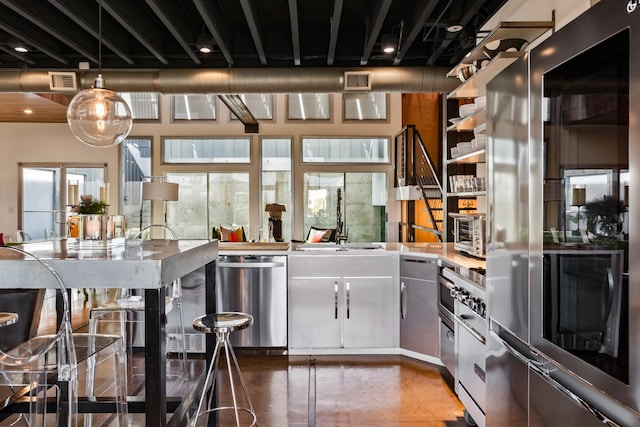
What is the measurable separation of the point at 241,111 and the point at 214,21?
3.85 meters

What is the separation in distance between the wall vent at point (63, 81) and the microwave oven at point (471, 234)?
14.9 feet

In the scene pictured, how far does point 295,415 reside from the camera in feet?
9.80

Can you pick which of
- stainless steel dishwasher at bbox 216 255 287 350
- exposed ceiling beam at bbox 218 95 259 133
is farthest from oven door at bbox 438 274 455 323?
exposed ceiling beam at bbox 218 95 259 133

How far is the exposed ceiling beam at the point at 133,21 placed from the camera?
3.88 metres

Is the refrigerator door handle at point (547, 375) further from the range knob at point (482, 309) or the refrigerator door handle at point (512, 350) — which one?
the range knob at point (482, 309)

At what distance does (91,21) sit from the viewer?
4.21m

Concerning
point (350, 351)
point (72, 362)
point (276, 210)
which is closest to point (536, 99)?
point (72, 362)

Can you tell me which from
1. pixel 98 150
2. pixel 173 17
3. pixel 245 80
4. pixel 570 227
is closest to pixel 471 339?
pixel 570 227

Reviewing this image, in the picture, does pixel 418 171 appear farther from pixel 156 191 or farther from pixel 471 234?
pixel 471 234

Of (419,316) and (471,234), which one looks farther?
(419,316)

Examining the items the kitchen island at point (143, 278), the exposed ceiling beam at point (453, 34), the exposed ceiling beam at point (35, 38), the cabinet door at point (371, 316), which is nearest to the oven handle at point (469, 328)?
the cabinet door at point (371, 316)

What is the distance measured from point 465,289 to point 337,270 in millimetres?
1551

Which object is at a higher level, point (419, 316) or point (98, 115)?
point (98, 115)

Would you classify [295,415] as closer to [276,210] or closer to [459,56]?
[459,56]
